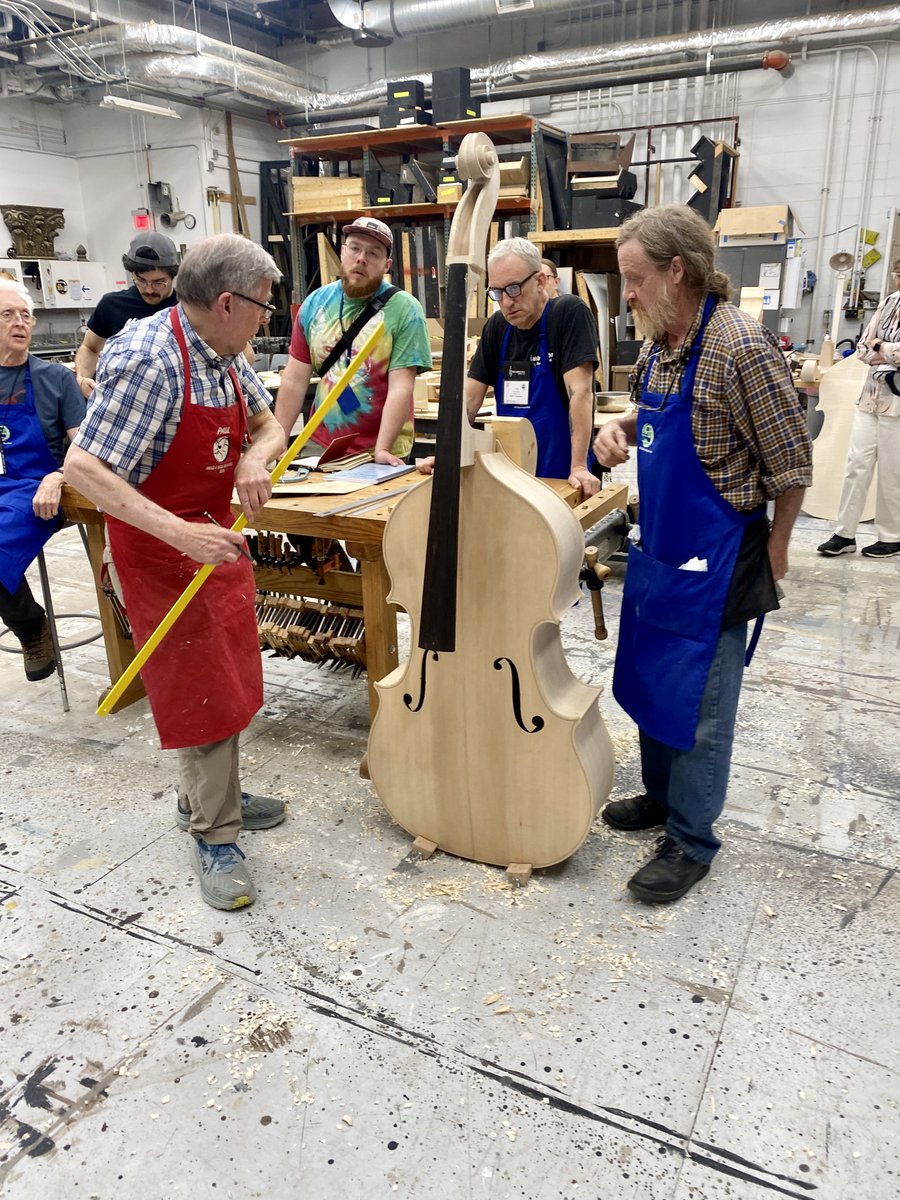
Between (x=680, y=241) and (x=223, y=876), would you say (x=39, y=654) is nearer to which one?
(x=223, y=876)

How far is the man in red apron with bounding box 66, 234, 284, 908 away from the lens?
6.21ft

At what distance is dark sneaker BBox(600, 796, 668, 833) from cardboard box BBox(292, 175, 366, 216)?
287 inches

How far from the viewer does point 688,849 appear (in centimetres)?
223

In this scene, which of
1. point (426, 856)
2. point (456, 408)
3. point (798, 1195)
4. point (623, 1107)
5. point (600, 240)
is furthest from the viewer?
point (600, 240)

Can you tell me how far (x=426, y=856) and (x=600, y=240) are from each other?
586 centimetres

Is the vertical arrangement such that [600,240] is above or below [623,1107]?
above

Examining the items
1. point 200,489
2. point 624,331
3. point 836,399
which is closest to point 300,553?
point 200,489

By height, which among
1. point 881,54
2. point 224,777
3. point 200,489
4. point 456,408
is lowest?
point 224,777

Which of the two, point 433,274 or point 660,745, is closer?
point 660,745

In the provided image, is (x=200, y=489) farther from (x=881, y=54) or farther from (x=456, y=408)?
(x=881, y=54)

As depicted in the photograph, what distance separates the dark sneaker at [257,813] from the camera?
2578 millimetres

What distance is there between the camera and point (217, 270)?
1905mm

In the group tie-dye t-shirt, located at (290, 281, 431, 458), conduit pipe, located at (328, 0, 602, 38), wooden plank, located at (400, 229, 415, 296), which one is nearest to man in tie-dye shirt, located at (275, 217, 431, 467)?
tie-dye t-shirt, located at (290, 281, 431, 458)

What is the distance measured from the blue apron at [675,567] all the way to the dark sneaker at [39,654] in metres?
2.37
